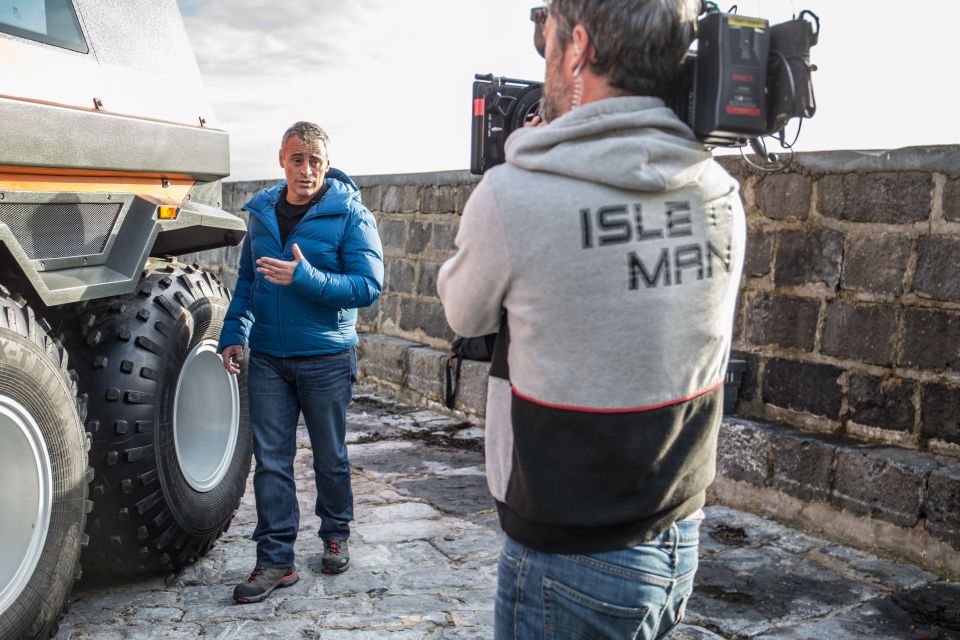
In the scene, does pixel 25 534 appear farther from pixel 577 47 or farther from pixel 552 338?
pixel 577 47

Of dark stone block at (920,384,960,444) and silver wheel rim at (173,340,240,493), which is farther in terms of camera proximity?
dark stone block at (920,384,960,444)

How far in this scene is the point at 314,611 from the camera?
3641 mm

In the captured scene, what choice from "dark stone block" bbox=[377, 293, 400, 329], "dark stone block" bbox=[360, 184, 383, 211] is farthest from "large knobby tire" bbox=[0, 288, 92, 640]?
"dark stone block" bbox=[360, 184, 383, 211]

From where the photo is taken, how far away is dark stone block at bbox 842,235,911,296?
4.56 m

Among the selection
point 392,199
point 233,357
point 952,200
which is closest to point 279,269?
point 233,357

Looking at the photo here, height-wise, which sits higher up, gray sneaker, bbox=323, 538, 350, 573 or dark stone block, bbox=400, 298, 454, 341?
dark stone block, bbox=400, 298, 454, 341

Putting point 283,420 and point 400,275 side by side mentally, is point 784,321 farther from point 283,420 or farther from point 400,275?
point 400,275

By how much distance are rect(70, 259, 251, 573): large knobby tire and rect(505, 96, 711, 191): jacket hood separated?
2415 mm

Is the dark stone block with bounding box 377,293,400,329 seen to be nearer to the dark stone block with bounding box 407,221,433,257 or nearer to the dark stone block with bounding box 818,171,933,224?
the dark stone block with bounding box 407,221,433,257

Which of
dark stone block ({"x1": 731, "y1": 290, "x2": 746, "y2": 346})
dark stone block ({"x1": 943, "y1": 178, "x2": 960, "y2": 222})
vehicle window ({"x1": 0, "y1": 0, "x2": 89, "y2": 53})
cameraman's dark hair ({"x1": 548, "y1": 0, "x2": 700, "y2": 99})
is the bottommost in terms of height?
dark stone block ({"x1": 731, "y1": 290, "x2": 746, "y2": 346})

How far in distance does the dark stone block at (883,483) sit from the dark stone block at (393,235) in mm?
4634

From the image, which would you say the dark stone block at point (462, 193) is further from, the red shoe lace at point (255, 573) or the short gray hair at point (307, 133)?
the red shoe lace at point (255, 573)

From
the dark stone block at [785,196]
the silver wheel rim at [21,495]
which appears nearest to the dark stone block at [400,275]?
the dark stone block at [785,196]

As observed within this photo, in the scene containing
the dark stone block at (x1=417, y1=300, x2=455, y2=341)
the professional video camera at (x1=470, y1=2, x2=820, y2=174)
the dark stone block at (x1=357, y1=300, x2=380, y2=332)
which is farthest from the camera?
the dark stone block at (x1=357, y1=300, x2=380, y2=332)
